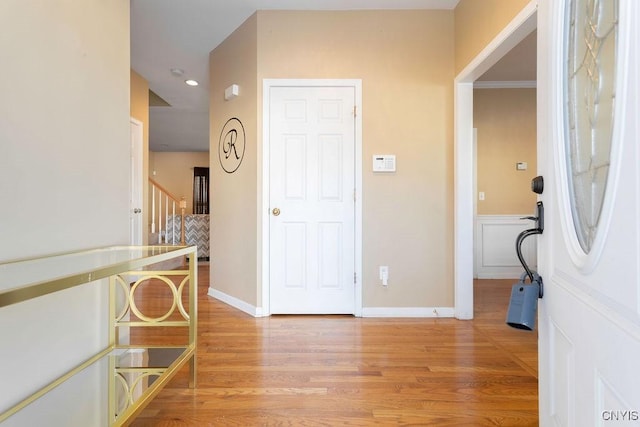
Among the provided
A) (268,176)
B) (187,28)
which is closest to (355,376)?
(268,176)

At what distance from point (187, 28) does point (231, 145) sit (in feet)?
3.86

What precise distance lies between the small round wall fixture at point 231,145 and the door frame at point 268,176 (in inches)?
12.7

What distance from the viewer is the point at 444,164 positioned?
2.78 m

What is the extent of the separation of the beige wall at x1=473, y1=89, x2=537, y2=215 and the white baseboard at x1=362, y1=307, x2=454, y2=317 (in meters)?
2.14

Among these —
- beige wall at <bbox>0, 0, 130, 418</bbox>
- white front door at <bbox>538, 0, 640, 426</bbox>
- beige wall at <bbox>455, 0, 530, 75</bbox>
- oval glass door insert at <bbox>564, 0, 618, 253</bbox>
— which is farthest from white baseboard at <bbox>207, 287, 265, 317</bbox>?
beige wall at <bbox>455, 0, 530, 75</bbox>

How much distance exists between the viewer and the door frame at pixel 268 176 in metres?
2.77

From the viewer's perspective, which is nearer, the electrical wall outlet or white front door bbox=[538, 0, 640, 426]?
white front door bbox=[538, 0, 640, 426]

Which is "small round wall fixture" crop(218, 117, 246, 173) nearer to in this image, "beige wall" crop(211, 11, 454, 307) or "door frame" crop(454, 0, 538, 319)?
"beige wall" crop(211, 11, 454, 307)

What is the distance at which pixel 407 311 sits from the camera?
9.08ft

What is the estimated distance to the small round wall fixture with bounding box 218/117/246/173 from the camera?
2996 millimetres

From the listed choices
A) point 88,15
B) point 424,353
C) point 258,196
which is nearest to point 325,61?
point 258,196

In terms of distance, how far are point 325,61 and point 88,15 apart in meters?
1.83

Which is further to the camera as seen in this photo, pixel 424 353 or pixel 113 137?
pixel 424 353

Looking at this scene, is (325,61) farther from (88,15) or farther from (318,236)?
(88,15)
